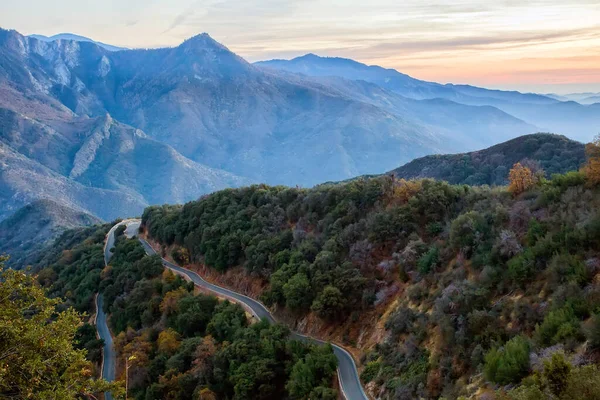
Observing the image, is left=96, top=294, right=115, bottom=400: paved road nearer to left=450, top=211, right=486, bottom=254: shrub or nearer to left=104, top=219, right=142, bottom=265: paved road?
left=104, top=219, right=142, bottom=265: paved road

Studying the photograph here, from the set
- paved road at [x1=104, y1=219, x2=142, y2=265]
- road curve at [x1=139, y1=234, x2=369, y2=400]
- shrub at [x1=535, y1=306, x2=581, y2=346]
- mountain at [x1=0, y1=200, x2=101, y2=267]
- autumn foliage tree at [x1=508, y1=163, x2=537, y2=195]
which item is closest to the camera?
shrub at [x1=535, y1=306, x2=581, y2=346]

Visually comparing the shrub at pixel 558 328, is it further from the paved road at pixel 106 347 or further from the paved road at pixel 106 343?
the paved road at pixel 106 347

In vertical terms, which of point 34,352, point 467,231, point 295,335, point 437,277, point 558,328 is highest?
point 467,231

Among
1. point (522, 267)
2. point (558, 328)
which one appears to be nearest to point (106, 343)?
point (522, 267)

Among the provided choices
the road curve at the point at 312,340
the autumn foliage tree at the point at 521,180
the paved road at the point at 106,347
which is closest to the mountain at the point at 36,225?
the paved road at the point at 106,347

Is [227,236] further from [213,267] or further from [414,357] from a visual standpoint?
[414,357]

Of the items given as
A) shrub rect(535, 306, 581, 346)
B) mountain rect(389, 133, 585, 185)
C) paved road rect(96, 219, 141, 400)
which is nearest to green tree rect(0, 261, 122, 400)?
shrub rect(535, 306, 581, 346)

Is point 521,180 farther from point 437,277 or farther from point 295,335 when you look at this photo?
point 295,335
